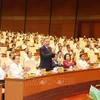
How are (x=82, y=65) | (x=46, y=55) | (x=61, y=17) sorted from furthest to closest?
(x=61, y=17) < (x=82, y=65) < (x=46, y=55)

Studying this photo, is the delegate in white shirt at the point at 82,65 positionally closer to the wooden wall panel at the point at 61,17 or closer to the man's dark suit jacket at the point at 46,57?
the man's dark suit jacket at the point at 46,57

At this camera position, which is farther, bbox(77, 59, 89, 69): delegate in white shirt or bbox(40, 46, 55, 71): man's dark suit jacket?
bbox(77, 59, 89, 69): delegate in white shirt

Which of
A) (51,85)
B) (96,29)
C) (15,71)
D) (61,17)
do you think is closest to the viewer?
(15,71)

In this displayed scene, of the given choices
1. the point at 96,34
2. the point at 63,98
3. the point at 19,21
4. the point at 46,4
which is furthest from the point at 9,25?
the point at 63,98

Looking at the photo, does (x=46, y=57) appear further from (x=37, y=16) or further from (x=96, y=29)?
(x=37, y=16)

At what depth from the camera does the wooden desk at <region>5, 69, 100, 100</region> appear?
3.88 meters

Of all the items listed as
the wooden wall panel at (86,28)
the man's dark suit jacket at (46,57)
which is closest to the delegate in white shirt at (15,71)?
the man's dark suit jacket at (46,57)

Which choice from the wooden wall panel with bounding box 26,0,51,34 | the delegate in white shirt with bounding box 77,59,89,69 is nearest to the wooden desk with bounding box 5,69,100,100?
the delegate in white shirt with bounding box 77,59,89,69

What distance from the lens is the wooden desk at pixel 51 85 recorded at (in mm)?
3883

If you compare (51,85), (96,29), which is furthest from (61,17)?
(51,85)

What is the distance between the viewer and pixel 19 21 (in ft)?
60.5

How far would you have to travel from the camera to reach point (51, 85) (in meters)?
4.70

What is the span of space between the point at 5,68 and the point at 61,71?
113 centimetres

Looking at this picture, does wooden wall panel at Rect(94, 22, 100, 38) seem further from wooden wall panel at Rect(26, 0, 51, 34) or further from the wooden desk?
the wooden desk
